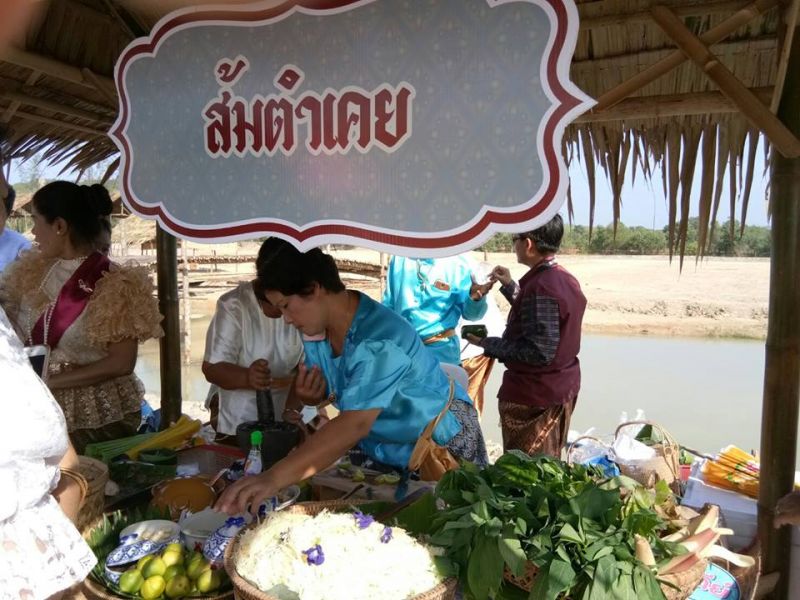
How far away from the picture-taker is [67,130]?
11.6 feet

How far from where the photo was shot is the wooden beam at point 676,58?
175 cm

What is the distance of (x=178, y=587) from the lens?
138 centimetres

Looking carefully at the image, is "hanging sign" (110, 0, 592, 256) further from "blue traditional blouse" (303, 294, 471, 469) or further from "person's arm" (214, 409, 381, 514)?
"person's arm" (214, 409, 381, 514)

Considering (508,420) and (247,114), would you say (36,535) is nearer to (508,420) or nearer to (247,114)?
(247,114)

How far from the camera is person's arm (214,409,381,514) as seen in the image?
154 centimetres

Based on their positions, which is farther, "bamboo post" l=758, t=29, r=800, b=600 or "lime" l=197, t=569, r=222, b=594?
"bamboo post" l=758, t=29, r=800, b=600

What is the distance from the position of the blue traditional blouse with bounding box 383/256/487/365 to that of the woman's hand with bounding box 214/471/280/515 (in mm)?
2366

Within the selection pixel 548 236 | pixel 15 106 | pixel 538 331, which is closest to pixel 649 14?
pixel 548 236

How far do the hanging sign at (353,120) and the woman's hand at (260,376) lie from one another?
81 centimetres

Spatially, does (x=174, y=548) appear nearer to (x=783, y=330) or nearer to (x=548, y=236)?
(x=783, y=330)

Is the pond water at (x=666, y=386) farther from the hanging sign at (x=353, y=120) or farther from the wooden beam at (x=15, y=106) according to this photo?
the hanging sign at (x=353, y=120)

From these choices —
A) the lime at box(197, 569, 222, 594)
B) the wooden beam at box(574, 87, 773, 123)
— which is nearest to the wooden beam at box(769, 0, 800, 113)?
the wooden beam at box(574, 87, 773, 123)

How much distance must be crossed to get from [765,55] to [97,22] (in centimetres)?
272

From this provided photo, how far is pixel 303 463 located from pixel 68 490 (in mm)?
598
